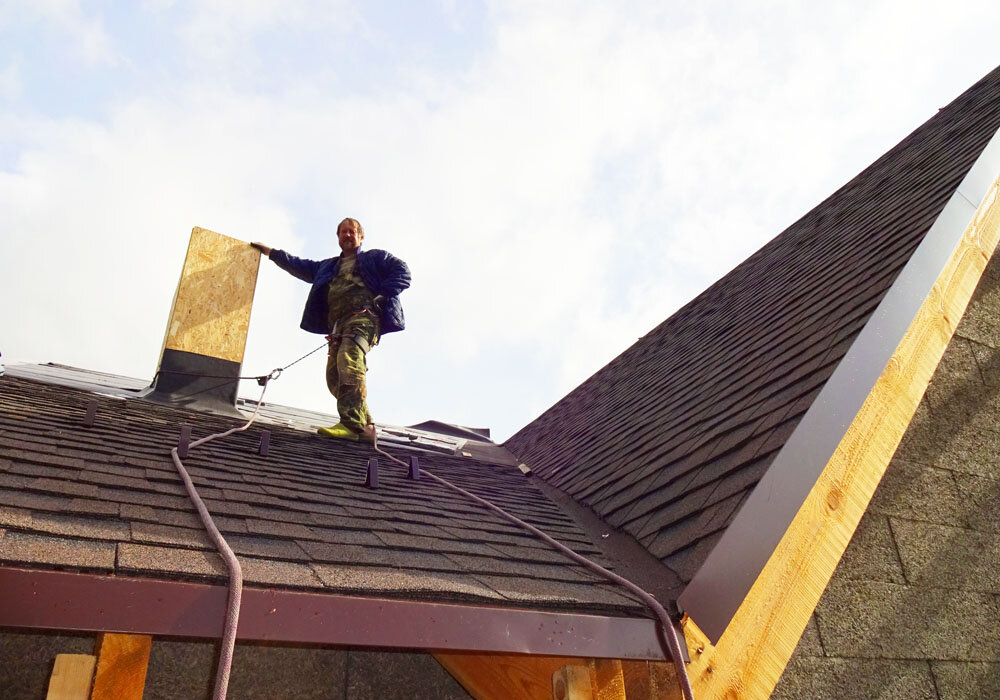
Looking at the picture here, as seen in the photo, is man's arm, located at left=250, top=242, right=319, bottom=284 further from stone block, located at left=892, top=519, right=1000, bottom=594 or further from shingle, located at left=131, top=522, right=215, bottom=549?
stone block, located at left=892, top=519, right=1000, bottom=594

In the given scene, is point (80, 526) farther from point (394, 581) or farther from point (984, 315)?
point (984, 315)

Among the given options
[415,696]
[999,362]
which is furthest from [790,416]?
[415,696]

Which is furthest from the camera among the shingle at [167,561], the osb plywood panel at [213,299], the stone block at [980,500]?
the osb plywood panel at [213,299]

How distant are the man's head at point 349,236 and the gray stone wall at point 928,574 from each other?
424 cm

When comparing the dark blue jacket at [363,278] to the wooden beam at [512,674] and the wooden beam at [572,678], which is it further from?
the wooden beam at [572,678]

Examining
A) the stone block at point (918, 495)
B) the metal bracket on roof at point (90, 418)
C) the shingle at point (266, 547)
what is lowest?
the stone block at point (918, 495)

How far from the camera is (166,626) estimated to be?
160cm

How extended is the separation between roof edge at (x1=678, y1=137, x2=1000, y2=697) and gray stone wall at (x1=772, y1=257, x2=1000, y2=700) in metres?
0.35

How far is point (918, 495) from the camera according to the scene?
3066 mm

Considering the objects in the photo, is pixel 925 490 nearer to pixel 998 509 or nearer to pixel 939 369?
pixel 998 509

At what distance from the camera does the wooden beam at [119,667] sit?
155 centimetres

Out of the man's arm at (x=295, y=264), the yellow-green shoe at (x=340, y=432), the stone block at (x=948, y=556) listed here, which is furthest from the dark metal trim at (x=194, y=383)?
the stone block at (x=948, y=556)

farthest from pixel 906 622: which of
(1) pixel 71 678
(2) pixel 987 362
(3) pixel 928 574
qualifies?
(1) pixel 71 678

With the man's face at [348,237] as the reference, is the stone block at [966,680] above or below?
below
